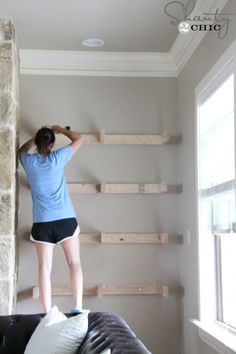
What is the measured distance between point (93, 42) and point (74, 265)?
186 cm

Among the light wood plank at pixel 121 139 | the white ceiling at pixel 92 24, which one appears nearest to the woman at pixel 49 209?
the light wood plank at pixel 121 139

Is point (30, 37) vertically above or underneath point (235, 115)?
above

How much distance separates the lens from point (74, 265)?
404cm

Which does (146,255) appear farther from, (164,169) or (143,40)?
(143,40)

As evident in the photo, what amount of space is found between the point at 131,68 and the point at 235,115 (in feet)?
6.12

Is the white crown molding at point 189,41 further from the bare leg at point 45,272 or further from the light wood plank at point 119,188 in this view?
the bare leg at point 45,272

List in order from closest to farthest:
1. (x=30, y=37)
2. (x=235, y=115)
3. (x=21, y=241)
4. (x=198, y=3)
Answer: (x=235, y=115)
(x=198, y=3)
(x=30, y=37)
(x=21, y=241)

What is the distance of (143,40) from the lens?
421cm

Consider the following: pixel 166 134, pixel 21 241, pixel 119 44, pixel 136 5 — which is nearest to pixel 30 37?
pixel 119 44

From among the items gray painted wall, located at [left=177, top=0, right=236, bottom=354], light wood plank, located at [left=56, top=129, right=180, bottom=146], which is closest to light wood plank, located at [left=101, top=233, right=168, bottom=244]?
gray painted wall, located at [left=177, top=0, right=236, bottom=354]

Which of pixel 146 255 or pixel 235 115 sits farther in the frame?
pixel 146 255

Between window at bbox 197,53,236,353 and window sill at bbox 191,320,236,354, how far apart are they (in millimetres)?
36

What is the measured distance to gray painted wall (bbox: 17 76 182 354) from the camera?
439 cm

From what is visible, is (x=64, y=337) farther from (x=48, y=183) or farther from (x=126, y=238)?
(x=126, y=238)
